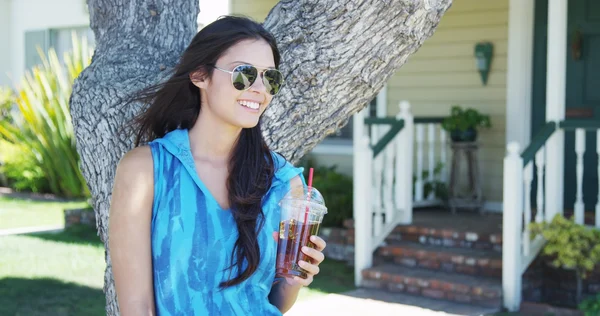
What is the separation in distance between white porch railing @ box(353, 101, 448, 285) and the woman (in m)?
4.94

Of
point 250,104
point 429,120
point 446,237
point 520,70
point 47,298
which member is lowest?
point 47,298

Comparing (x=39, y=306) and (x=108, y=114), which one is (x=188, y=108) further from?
(x=39, y=306)

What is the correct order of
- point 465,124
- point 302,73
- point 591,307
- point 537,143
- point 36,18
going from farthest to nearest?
point 36,18, point 465,124, point 537,143, point 591,307, point 302,73

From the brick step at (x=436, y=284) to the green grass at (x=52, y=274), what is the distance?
7.70 feet

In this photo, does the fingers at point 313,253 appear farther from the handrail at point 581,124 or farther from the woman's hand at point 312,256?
the handrail at point 581,124

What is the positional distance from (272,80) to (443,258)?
16.5ft

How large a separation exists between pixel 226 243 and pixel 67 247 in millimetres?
6795

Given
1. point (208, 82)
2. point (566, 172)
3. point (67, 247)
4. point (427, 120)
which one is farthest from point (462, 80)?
point (208, 82)

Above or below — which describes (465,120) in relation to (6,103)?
below

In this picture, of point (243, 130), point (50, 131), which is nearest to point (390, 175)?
point (243, 130)

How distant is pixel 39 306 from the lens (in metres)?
6.15

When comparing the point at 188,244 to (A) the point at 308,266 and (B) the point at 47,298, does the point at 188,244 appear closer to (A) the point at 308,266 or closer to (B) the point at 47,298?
(A) the point at 308,266

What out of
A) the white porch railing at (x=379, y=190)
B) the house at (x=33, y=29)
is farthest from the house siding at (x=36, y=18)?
the white porch railing at (x=379, y=190)

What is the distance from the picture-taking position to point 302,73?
276cm
